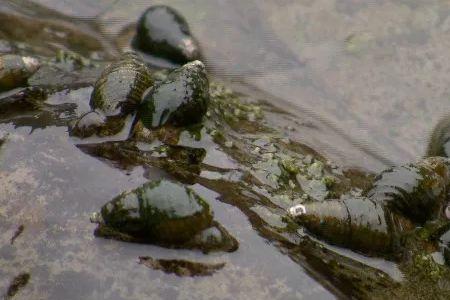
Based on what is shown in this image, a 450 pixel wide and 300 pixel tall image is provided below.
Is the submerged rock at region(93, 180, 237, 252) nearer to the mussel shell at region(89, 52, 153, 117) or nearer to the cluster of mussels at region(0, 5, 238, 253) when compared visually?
the cluster of mussels at region(0, 5, 238, 253)

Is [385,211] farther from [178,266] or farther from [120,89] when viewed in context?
[120,89]

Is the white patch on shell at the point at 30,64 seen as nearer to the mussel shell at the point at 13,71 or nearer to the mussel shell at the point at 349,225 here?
the mussel shell at the point at 13,71

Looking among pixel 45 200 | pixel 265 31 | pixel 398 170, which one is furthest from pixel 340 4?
pixel 45 200

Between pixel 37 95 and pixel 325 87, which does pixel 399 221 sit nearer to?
pixel 325 87

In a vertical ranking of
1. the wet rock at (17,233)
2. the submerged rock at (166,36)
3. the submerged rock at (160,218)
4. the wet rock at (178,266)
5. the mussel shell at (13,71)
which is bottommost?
the wet rock at (17,233)

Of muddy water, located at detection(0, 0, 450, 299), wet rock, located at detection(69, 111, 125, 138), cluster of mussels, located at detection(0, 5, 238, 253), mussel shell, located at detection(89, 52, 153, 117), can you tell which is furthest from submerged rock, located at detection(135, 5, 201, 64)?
wet rock, located at detection(69, 111, 125, 138)

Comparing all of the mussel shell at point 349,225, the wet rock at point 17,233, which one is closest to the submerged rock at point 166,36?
the mussel shell at point 349,225
